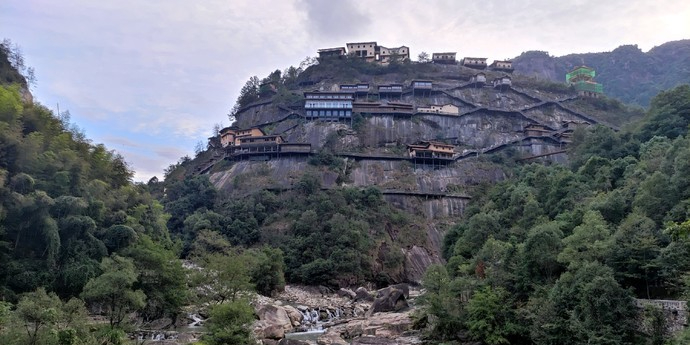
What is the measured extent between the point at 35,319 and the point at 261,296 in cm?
2427

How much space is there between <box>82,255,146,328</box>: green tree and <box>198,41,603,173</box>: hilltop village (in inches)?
1800

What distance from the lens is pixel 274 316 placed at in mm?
31188

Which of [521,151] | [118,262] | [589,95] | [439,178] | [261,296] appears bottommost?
[261,296]

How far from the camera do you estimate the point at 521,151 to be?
73688 millimetres

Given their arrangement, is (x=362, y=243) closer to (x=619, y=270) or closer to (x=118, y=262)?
(x=118, y=262)

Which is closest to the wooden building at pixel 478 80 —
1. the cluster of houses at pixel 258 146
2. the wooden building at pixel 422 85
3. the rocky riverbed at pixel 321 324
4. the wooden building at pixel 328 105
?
the wooden building at pixel 422 85

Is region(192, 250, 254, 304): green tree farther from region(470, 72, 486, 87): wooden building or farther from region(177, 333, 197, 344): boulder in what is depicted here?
region(470, 72, 486, 87): wooden building

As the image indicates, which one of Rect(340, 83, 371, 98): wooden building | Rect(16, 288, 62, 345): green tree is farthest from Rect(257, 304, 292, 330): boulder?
Rect(340, 83, 371, 98): wooden building

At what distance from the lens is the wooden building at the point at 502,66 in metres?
95.3

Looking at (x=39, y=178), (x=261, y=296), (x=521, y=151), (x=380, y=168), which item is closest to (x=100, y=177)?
(x=39, y=178)

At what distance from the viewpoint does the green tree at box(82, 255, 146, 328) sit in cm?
2375

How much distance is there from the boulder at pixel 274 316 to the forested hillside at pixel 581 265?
8689 mm

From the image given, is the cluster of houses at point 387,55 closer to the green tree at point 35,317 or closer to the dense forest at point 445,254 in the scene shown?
the dense forest at point 445,254

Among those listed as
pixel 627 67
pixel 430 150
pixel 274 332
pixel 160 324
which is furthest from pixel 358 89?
pixel 627 67
